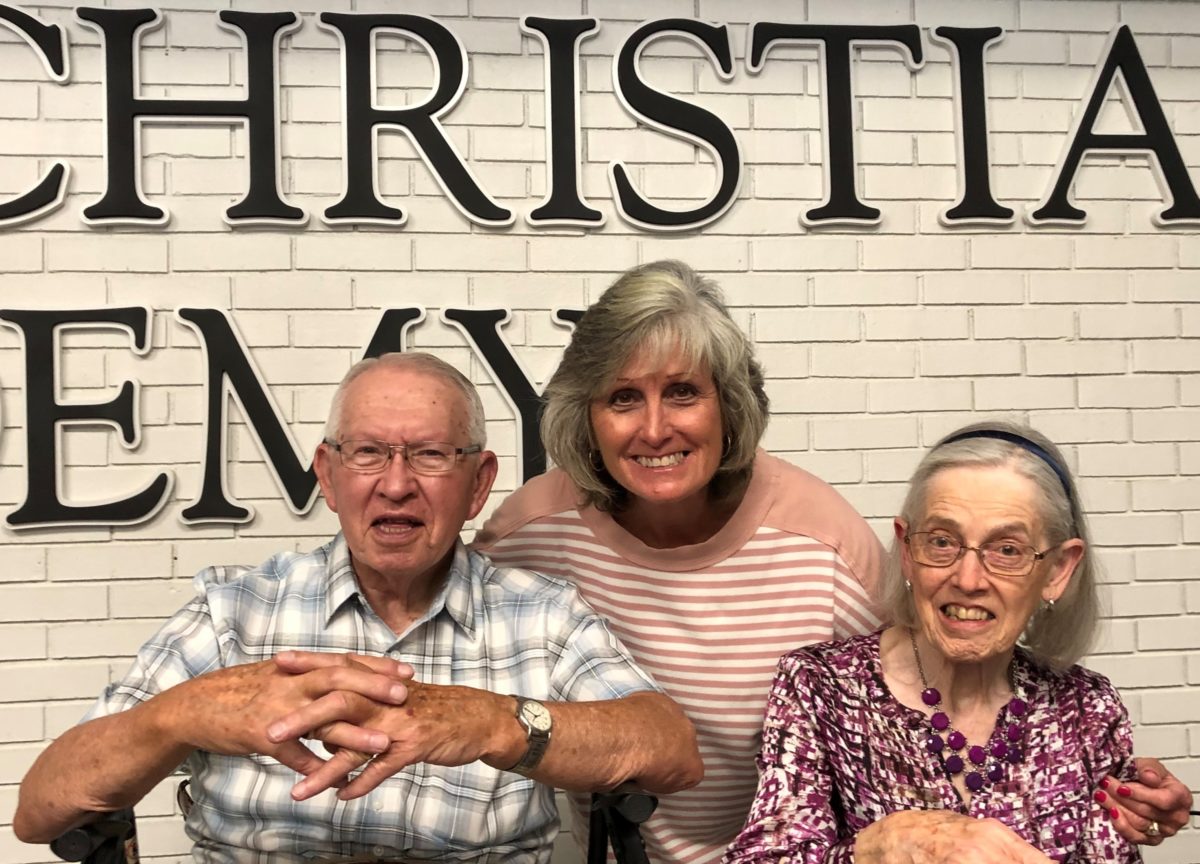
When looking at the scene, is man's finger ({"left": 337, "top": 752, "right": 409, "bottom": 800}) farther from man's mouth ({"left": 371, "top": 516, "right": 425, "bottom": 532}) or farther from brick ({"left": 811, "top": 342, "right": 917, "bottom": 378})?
brick ({"left": 811, "top": 342, "right": 917, "bottom": 378})

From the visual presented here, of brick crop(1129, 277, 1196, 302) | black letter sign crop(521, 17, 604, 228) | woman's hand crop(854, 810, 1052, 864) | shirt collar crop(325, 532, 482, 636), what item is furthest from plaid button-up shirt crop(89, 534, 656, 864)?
brick crop(1129, 277, 1196, 302)

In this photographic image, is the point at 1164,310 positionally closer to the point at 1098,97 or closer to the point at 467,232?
the point at 1098,97

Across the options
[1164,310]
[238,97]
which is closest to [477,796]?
[238,97]

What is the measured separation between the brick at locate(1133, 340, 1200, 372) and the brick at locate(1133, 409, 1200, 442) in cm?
13

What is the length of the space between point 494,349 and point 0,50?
62.9 inches

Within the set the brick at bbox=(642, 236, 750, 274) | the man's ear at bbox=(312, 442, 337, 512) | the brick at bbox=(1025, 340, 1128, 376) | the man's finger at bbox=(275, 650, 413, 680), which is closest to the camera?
the man's finger at bbox=(275, 650, 413, 680)

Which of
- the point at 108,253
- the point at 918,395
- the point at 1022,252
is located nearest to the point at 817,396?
the point at 918,395

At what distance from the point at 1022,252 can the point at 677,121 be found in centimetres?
115

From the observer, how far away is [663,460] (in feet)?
6.14

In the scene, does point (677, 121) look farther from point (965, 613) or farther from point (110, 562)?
point (110, 562)

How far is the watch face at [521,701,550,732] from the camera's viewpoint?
61.1 inches

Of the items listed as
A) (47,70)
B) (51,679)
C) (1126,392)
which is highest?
(47,70)

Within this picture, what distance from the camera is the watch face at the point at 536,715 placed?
5.09ft

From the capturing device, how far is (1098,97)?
10.4 ft
